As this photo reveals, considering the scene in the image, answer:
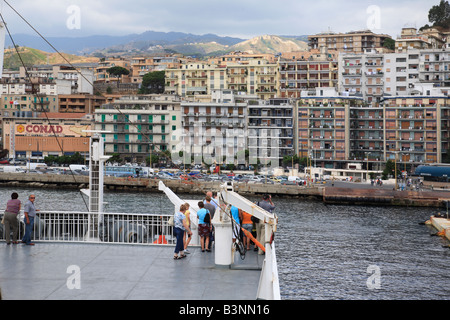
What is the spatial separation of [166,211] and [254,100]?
45622 mm

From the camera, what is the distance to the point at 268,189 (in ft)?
235

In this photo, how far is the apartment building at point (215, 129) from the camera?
88875 millimetres

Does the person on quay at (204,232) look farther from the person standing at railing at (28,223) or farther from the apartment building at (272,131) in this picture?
the apartment building at (272,131)

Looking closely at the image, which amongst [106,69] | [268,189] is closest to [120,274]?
[268,189]

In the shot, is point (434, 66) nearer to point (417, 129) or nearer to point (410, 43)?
point (410, 43)

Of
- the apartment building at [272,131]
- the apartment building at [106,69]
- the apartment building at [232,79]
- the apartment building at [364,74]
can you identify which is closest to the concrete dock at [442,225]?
the apartment building at [272,131]

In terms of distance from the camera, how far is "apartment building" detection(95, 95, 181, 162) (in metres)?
93.7

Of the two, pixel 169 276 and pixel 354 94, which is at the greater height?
pixel 354 94

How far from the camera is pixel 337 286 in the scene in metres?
27.4

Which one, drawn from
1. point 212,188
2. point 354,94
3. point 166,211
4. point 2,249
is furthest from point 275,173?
point 2,249

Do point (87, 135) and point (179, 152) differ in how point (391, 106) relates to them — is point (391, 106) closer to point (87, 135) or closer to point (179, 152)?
point (179, 152)

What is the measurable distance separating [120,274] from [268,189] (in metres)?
60.7

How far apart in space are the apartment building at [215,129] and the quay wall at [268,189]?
14.3 metres

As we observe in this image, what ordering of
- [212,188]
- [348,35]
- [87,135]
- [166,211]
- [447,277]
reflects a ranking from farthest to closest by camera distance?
[348,35]
[87,135]
[212,188]
[166,211]
[447,277]
